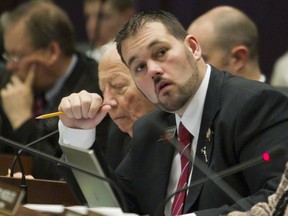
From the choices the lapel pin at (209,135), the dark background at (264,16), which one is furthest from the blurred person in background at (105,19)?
the lapel pin at (209,135)

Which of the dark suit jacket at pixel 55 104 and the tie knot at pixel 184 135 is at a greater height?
the tie knot at pixel 184 135

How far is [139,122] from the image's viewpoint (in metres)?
3.67

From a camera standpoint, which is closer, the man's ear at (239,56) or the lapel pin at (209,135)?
the lapel pin at (209,135)

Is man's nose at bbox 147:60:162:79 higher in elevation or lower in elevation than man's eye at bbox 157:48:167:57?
lower

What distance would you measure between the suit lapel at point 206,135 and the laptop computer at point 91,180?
0.36m

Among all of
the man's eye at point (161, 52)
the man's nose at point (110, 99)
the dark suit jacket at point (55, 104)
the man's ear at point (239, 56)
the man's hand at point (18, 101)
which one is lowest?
the man's hand at point (18, 101)

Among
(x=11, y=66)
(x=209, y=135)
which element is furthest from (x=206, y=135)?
(x=11, y=66)

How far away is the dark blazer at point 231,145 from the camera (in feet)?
9.99

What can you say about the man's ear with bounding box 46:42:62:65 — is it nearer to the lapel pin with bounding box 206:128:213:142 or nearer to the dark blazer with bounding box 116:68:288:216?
the dark blazer with bounding box 116:68:288:216

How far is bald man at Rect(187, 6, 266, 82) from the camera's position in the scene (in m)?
4.91

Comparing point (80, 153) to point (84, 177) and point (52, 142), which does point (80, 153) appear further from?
point (52, 142)

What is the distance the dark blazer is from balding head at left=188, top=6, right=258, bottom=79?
58.4 inches

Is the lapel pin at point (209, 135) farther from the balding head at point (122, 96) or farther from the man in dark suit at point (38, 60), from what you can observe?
the man in dark suit at point (38, 60)

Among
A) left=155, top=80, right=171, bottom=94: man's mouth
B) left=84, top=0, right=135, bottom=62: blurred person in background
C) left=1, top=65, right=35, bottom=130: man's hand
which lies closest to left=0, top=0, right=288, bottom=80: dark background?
left=84, top=0, right=135, bottom=62: blurred person in background
